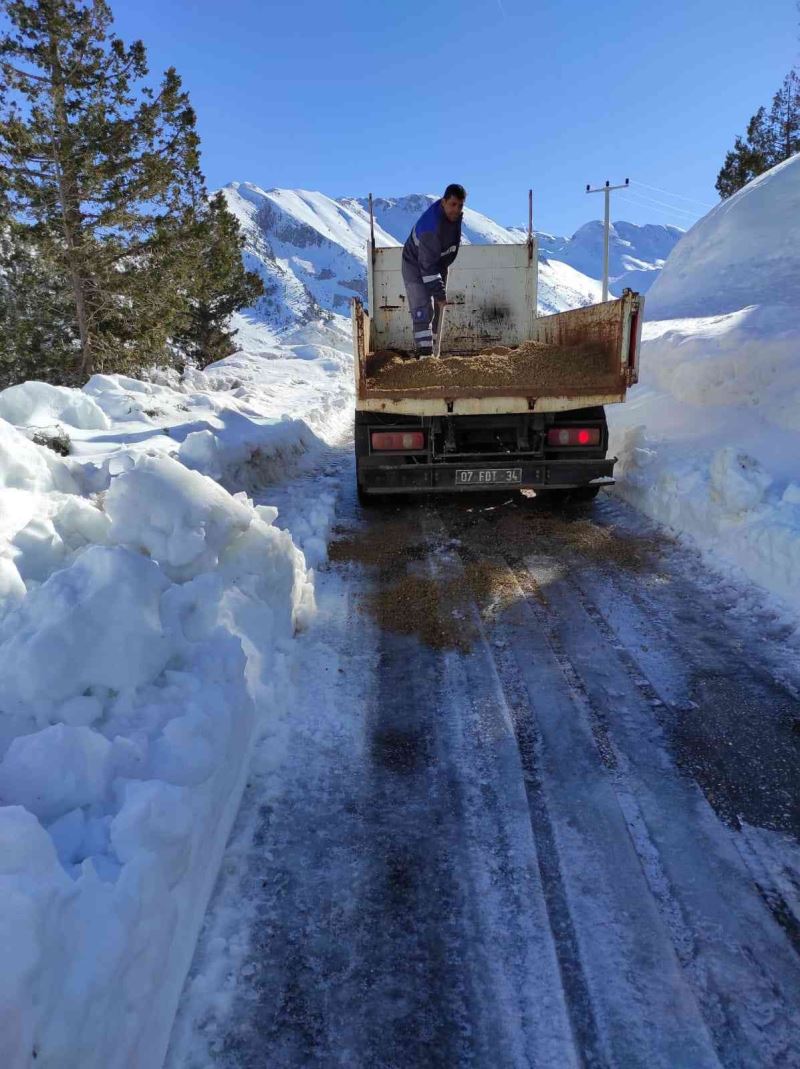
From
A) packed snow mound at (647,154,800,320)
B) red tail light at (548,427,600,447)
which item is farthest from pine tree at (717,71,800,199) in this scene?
red tail light at (548,427,600,447)

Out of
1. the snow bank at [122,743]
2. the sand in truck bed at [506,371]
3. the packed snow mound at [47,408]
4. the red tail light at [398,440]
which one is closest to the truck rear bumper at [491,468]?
the red tail light at [398,440]

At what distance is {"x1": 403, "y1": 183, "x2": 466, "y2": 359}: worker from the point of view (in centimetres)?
726

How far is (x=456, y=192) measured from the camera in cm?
677

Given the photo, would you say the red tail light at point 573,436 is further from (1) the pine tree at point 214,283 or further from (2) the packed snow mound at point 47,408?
(1) the pine tree at point 214,283

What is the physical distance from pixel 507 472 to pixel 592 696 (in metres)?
3.00

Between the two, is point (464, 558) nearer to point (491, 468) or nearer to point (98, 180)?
point (491, 468)

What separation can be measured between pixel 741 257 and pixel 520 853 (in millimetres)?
13311

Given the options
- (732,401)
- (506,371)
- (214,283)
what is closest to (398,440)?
(506,371)

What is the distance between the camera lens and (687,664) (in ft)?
12.1

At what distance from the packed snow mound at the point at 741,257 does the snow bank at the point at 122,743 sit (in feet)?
31.4

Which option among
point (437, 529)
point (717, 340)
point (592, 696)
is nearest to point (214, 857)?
point (592, 696)

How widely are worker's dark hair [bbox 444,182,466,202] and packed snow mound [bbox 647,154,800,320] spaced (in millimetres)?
5528

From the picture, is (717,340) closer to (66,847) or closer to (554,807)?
(554,807)

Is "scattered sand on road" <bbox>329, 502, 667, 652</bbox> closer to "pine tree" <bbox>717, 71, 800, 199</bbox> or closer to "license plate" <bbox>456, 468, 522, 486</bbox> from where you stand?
"license plate" <bbox>456, 468, 522, 486</bbox>
